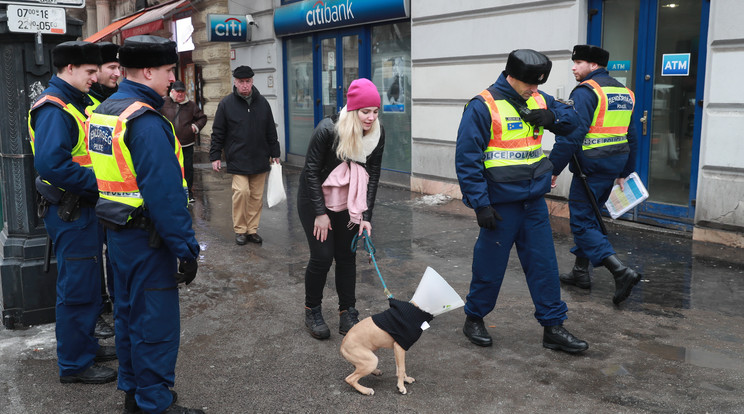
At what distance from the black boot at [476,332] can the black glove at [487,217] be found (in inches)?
27.0

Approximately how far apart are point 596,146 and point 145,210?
362 cm

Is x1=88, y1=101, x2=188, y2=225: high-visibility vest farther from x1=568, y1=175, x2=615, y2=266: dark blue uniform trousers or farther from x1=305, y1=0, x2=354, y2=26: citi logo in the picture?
x1=305, y1=0, x2=354, y2=26: citi logo

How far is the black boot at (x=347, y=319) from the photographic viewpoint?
4.70m

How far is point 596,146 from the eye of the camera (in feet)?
17.9

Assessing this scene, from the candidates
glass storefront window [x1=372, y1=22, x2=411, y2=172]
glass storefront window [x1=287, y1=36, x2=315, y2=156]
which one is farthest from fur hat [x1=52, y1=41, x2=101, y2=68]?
glass storefront window [x1=287, y1=36, x2=315, y2=156]

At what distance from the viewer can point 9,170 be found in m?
4.83

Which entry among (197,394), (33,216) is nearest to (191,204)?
(33,216)

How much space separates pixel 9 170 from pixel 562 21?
20.2ft

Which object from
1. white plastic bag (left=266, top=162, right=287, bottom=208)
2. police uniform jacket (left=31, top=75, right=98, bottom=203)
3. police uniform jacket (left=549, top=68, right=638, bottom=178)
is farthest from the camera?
white plastic bag (left=266, top=162, right=287, bottom=208)

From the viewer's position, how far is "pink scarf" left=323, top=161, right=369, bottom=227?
4500 mm

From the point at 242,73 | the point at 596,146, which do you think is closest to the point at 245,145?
the point at 242,73

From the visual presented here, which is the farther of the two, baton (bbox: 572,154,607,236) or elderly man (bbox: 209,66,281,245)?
elderly man (bbox: 209,66,281,245)

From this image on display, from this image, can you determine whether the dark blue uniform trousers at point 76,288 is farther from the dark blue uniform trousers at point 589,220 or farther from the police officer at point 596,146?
the dark blue uniform trousers at point 589,220

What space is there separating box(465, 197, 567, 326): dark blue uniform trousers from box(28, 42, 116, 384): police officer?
2.38m
